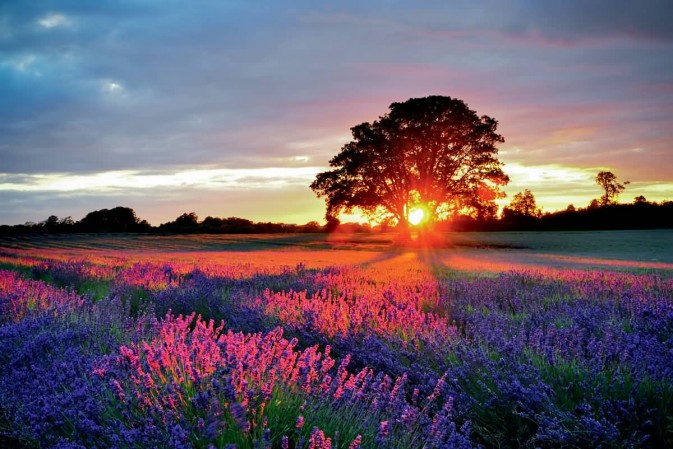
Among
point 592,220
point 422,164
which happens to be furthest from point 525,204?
point 422,164

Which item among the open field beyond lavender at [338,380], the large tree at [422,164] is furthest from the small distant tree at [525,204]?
the open field beyond lavender at [338,380]

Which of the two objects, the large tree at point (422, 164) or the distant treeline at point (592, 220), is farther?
the distant treeline at point (592, 220)

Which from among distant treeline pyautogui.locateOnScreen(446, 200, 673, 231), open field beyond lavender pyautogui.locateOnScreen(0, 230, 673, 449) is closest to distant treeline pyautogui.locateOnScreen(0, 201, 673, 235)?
distant treeline pyautogui.locateOnScreen(446, 200, 673, 231)

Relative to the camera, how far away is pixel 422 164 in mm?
32062

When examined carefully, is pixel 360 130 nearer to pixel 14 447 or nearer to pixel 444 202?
pixel 444 202

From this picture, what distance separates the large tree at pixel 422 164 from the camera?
31406 mm

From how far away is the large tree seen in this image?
1236 inches

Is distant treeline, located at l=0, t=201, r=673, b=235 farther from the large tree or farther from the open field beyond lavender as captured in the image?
the open field beyond lavender

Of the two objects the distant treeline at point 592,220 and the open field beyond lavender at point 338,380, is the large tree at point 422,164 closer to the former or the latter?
the distant treeline at point 592,220

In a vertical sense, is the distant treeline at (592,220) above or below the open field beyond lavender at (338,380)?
above

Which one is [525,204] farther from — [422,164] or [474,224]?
[422,164]

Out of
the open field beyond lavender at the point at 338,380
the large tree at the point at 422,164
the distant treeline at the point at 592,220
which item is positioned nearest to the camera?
the open field beyond lavender at the point at 338,380

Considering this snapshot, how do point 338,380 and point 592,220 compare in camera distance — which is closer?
point 338,380

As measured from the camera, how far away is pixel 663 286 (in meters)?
7.14
